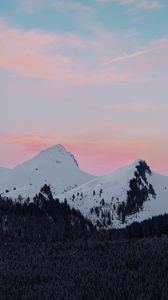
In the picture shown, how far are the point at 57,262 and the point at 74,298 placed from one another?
552cm

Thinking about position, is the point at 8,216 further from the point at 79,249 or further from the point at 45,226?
the point at 79,249

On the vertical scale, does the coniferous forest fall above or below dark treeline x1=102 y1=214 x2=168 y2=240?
below

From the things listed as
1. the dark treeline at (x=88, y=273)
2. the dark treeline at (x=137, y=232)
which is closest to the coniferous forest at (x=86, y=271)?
the dark treeline at (x=88, y=273)

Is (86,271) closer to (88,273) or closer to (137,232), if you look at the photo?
(88,273)

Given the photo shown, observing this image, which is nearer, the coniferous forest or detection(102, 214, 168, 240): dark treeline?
the coniferous forest

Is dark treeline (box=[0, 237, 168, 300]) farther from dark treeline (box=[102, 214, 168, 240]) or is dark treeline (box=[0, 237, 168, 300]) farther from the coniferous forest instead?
dark treeline (box=[102, 214, 168, 240])

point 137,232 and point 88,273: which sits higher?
point 137,232

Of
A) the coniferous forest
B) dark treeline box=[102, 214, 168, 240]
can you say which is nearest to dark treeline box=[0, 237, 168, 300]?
the coniferous forest

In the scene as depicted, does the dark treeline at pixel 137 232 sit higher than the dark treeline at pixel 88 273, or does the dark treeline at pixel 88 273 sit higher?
the dark treeline at pixel 137 232

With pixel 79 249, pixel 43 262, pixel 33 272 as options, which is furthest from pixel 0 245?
pixel 33 272

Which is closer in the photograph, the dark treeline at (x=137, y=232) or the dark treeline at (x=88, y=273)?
the dark treeline at (x=88, y=273)

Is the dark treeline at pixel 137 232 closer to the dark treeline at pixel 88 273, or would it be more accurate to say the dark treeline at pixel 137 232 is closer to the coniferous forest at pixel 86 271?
the coniferous forest at pixel 86 271

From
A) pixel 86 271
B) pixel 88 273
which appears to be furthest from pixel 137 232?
pixel 88 273

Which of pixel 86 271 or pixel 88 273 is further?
pixel 86 271
